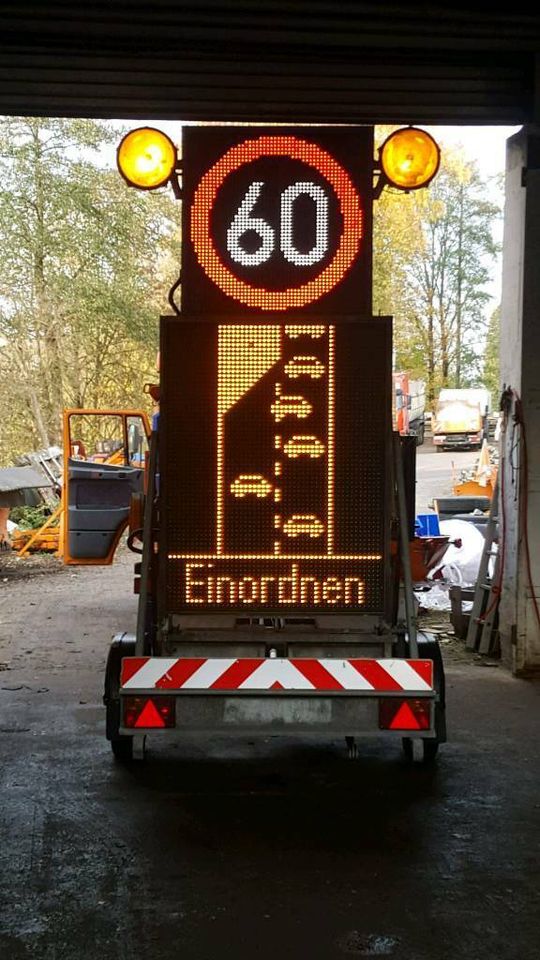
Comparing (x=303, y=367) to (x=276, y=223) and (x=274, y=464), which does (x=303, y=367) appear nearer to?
(x=274, y=464)

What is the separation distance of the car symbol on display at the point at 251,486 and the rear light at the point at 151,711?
107 centimetres

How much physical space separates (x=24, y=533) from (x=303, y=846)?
14.8 meters

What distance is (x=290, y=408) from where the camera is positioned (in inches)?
202

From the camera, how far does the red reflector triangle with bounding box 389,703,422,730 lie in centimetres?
493

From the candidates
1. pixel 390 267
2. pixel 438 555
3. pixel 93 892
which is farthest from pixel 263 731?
pixel 390 267

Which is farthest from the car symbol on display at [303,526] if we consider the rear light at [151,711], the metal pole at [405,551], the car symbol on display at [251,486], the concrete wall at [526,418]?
the concrete wall at [526,418]

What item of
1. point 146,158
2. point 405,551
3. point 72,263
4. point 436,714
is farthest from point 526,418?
point 72,263

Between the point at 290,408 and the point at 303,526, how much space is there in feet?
1.95

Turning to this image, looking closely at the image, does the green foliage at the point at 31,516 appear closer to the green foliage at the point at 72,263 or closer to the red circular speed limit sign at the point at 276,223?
the green foliage at the point at 72,263

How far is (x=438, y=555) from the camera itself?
39.7 ft

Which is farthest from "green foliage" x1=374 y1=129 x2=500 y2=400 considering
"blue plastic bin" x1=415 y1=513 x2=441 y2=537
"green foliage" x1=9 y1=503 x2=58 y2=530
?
"blue plastic bin" x1=415 y1=513 x2=441 y2=537

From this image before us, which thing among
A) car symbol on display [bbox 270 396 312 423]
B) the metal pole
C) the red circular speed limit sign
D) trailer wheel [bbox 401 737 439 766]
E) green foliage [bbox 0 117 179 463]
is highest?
green foliage [bbox 0 117 179 463]

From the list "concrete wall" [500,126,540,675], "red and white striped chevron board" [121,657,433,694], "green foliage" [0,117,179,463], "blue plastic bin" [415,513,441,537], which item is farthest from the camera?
"green foliage" [0,117,179,463]

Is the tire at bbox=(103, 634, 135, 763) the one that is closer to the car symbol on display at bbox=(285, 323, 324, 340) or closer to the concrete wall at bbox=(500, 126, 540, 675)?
the car symbol on display at bbox=(285, 323, 324, 340)
